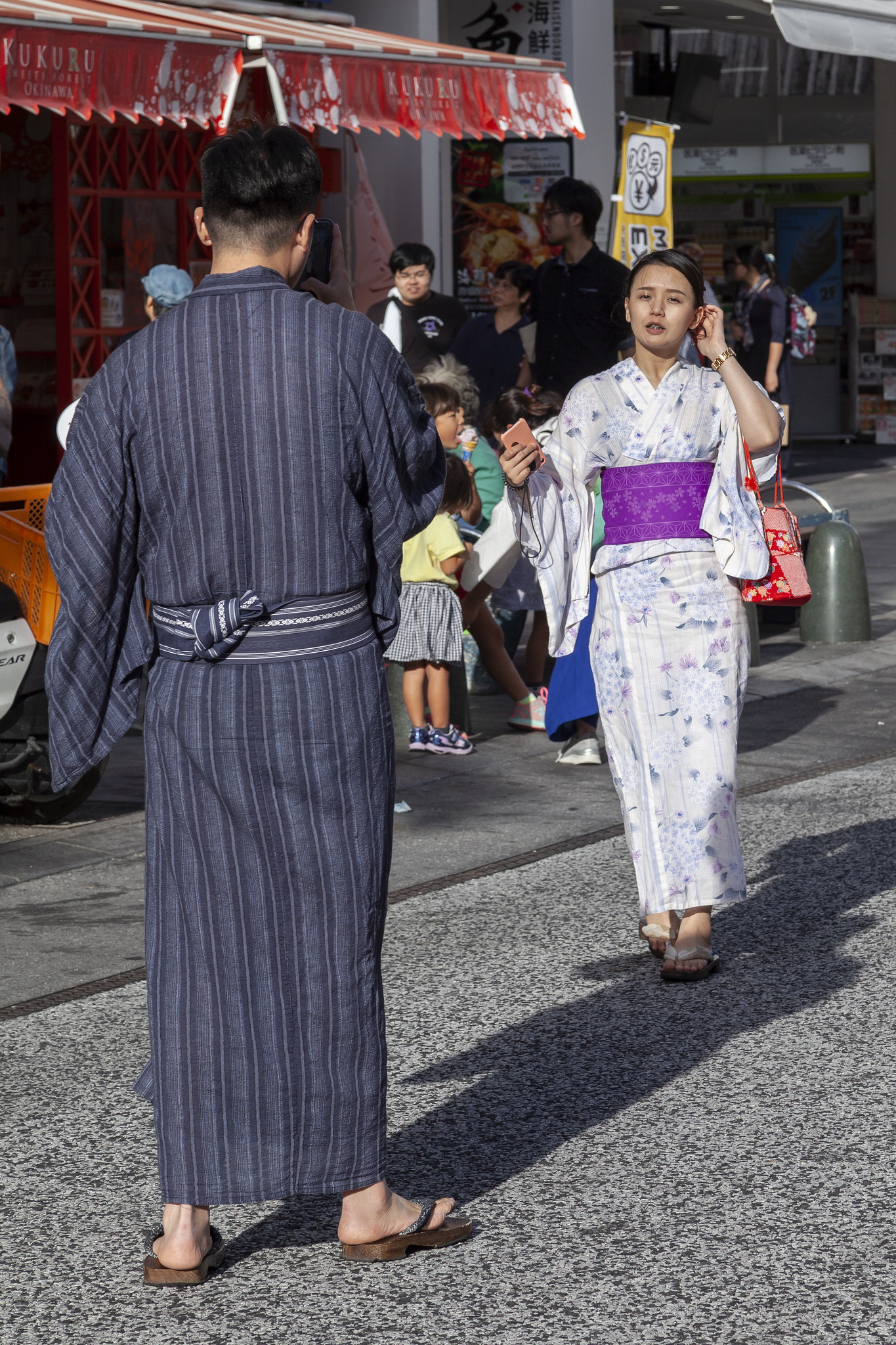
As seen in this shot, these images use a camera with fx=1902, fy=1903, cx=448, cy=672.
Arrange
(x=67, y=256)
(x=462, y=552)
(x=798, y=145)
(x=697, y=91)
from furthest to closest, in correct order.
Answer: (x=798, y=145), (x=697, y=91), (x=67, y=256), (x=462, y=552)

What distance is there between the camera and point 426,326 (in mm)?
9711

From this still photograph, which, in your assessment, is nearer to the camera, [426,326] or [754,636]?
[754,636]

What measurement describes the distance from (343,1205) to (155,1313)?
349mm

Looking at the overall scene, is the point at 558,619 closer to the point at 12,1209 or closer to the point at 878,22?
the point at 12,1209

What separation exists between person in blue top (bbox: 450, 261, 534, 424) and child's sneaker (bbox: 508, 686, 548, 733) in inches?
87.5

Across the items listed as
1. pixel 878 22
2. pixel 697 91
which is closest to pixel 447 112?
pixel 878 22

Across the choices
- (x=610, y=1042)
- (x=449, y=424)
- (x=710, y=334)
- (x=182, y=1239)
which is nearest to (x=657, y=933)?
(x=610, y=1042)

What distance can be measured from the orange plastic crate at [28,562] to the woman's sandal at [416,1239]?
10.5 feet

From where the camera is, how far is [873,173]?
64.4 feet

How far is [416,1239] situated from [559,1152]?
19.9 inches

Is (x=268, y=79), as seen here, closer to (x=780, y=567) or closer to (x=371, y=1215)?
(x=780, y=567)

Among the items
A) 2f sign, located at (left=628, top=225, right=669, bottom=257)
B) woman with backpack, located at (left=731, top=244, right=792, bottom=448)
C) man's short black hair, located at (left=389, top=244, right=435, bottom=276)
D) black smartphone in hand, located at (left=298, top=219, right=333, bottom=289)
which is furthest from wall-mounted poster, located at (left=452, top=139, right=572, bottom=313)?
black smartphone in hand, located at (left=298, top=219, right=333, bottom=289)

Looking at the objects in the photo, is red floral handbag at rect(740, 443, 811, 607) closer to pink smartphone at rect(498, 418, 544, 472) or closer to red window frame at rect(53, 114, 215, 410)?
pink smartphone at rect(498, 418, 544, 472)

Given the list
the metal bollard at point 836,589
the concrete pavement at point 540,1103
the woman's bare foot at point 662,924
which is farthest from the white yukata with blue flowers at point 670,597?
the metal bollard at point 836,589
